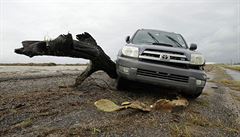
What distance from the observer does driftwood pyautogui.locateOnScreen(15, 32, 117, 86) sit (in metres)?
7.04

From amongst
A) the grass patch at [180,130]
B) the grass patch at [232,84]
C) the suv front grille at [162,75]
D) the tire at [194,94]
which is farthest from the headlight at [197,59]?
the grass patch at [232,84]

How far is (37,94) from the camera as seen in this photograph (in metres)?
7.25

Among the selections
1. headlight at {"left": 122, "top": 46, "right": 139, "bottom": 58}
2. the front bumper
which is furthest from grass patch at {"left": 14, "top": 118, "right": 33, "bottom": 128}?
headlight at {"left": 122, "top": 46, "right": 139, "bottom": 58}

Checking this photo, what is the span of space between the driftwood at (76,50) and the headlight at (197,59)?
234 centimetres

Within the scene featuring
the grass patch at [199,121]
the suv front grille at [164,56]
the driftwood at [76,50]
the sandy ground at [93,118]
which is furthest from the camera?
the suv front grille at [164,56]

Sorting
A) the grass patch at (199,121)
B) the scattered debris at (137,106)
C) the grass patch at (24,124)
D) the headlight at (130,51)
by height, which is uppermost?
the headlight at (130,51)

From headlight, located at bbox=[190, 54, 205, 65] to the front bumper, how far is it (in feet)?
0.75

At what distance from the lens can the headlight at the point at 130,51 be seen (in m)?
7.52

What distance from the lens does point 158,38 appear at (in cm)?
900

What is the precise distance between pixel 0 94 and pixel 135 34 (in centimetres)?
411

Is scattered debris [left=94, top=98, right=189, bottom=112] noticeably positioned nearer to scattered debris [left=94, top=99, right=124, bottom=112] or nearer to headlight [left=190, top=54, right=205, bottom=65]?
scattered debris [left=94, top=99, right=124, bottom=112]

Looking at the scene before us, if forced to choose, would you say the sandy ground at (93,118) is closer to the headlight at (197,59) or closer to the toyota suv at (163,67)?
the toyota suv at (163,67)

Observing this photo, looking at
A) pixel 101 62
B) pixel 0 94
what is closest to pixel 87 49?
pixel 101 62

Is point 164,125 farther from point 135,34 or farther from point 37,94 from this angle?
point 135,34
